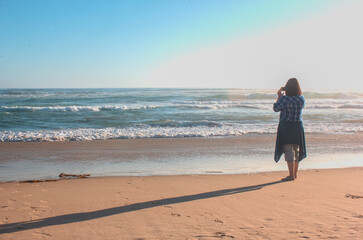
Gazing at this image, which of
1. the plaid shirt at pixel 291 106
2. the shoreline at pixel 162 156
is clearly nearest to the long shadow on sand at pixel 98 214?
the plaid shirt at pixel 291 106

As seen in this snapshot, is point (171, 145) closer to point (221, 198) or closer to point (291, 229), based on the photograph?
Answer: point (221, 198)

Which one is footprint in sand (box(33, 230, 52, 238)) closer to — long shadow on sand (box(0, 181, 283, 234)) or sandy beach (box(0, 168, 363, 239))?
sandy beach (box(0, 168, 363, 239))

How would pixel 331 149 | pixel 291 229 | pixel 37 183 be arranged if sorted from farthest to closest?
pixel 331 149 → pixel 37 183 → pixel 291 229

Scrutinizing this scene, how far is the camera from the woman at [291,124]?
17.4ft

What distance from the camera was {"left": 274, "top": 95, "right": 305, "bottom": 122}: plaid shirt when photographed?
5.29m

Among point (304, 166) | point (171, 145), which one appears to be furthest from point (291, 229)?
point (171, 145)

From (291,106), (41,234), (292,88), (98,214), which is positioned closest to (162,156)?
(291,106)

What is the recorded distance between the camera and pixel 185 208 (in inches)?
157

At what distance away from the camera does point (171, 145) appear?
971cm

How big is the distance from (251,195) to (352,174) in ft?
8.25

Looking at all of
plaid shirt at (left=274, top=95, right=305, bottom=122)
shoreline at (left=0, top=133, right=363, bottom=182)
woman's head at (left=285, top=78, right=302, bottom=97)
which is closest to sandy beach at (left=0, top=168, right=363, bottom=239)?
shoreline at (left=0, top=133, right=363, bottom=182)

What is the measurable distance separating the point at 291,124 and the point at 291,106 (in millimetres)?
301

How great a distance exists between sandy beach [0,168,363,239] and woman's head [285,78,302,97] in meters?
1.41

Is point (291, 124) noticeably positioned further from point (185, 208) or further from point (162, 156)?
point (162, 156)
